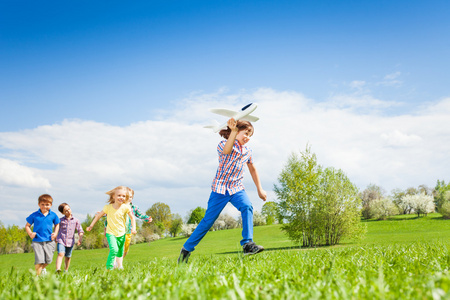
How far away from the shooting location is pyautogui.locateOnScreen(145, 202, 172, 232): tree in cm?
6919

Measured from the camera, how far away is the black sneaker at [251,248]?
548 cm

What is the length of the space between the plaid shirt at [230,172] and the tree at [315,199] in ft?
70.5

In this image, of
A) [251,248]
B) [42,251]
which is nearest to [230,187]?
[251,248]

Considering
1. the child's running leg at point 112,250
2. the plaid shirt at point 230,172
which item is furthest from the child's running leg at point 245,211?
the child's running leg at point 112,250

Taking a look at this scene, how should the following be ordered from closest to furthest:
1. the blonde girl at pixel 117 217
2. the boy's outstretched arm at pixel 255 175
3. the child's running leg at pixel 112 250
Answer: the boy's outstretched arm at pixel 255 175, the child's running leg at pixel 112 250, the blonde girl at pixel 117 217

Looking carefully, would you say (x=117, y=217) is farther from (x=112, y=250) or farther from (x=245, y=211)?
(x=245, y=211)

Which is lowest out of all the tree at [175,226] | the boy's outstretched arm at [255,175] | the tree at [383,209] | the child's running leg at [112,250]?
the tree at [175,226]

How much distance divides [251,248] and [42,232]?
652cm

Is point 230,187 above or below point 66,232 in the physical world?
above

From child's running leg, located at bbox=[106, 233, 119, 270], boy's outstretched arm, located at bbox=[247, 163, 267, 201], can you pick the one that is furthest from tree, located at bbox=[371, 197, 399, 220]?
child's running leg, located at bbox=[106, 233, 119, 270]

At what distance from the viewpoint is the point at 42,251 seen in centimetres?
915

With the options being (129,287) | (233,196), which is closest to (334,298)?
(129,287)

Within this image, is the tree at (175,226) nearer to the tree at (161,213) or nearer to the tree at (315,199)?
the tree at (161,213)

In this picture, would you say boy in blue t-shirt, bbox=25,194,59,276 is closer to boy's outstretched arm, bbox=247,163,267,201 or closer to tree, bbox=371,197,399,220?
boy's outstretched arm, bbox=247,163,267,201
